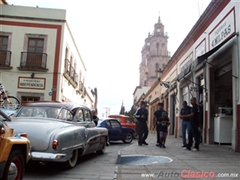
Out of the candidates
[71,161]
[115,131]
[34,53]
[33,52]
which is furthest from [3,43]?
[71,161]

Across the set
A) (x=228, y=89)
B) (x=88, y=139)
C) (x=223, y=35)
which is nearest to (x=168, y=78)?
(x=228, y=89)

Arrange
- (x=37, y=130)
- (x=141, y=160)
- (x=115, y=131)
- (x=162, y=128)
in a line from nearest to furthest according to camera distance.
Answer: (x=37, y=130), (x=141, y=160), (x=162, y=128), (x=115, y=131)

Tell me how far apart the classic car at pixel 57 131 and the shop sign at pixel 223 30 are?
5660mm

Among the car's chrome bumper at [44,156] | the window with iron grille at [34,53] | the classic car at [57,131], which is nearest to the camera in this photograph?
the car's chrome bumper at [44,156]

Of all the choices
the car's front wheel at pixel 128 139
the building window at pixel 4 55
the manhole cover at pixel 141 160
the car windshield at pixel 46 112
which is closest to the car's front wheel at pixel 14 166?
the car windshield at pixel 46 112

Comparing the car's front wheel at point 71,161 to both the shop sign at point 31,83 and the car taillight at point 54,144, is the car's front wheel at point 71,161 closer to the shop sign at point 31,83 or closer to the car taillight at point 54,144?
the car taillight at point 54,144

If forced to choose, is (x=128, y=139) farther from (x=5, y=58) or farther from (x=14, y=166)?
(x=5, y=58)

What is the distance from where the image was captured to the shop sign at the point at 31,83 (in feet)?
62.4

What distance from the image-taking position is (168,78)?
74.9 ft

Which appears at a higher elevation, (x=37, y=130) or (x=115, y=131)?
(x=37, y=130)

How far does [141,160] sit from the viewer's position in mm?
6945

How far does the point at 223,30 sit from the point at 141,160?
603 cm

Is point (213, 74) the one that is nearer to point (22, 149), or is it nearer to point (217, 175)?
point (217, 175)

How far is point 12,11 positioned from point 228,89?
15.9 metres
